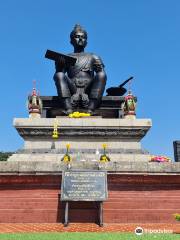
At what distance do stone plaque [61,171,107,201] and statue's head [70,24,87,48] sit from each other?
9.13 meters

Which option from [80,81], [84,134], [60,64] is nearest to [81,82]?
[80,81]

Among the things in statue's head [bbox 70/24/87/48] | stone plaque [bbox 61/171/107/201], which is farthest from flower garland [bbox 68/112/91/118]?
stone plaque [bbox 61/171/107/201]

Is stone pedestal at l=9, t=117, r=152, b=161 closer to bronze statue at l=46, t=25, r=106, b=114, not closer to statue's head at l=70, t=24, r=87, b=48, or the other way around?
bronze statue at l=46, t=25, r=106, b=114

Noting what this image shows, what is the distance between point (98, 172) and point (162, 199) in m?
1.70

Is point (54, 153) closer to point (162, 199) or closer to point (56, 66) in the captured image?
point (56, 66)

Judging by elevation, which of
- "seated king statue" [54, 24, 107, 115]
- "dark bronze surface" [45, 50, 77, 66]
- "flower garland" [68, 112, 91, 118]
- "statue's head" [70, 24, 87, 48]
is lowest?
"flower garland" [68, 112, 91, 118]

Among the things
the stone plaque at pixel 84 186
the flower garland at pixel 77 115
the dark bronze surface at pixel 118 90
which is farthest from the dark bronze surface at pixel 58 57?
the stone plaque at pixel 84 186

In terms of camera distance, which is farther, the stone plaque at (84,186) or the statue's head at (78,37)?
the statue's head at (78,37)

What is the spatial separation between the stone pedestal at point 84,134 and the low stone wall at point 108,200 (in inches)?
181

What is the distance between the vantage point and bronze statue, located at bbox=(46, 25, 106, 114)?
15.2 metres

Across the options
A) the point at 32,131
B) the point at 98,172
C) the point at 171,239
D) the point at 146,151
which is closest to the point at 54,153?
the point at 32,131

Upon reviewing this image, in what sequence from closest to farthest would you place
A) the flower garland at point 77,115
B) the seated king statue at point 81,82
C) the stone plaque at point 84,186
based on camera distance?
the stone plaque at point 84,186 → the flower garland at point 77,115 → the seated king statue at point 81,82

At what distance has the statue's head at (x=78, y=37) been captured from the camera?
1638cm

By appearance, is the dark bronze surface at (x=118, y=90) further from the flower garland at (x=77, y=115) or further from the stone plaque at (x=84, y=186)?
the stone plaque at (x=84, y=186)
